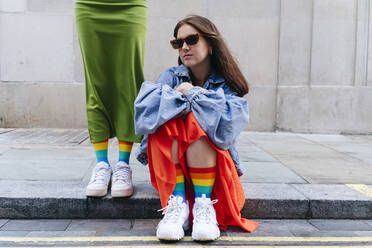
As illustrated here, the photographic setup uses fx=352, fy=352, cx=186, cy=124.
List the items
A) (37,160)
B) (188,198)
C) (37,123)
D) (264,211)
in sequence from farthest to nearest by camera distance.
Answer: (37,123)
(37,160)
(264,211)
(188,198)

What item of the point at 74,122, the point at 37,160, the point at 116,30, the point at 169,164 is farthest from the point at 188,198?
the point at 74,122

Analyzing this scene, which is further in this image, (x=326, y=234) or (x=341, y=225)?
(x=341, y=225)

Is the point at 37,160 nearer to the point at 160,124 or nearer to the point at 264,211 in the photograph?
the point at 160,124

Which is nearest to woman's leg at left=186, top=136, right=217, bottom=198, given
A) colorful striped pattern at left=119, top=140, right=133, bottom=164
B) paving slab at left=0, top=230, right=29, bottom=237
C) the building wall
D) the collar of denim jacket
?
the collar of denim jacket

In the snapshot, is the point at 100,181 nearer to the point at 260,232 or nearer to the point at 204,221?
the point at 204,221

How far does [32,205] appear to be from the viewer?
2.33 meters

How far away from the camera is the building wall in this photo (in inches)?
230

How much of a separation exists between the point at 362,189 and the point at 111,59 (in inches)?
84.1

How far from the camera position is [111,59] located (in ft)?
8.02

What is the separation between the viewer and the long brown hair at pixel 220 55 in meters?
2.28

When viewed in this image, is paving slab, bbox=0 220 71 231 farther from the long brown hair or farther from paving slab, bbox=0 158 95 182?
the long brown hair

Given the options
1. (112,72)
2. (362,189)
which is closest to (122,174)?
(112,72)

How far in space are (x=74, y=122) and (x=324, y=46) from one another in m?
4.42

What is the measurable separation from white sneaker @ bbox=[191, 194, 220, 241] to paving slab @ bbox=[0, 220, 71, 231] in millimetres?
827
